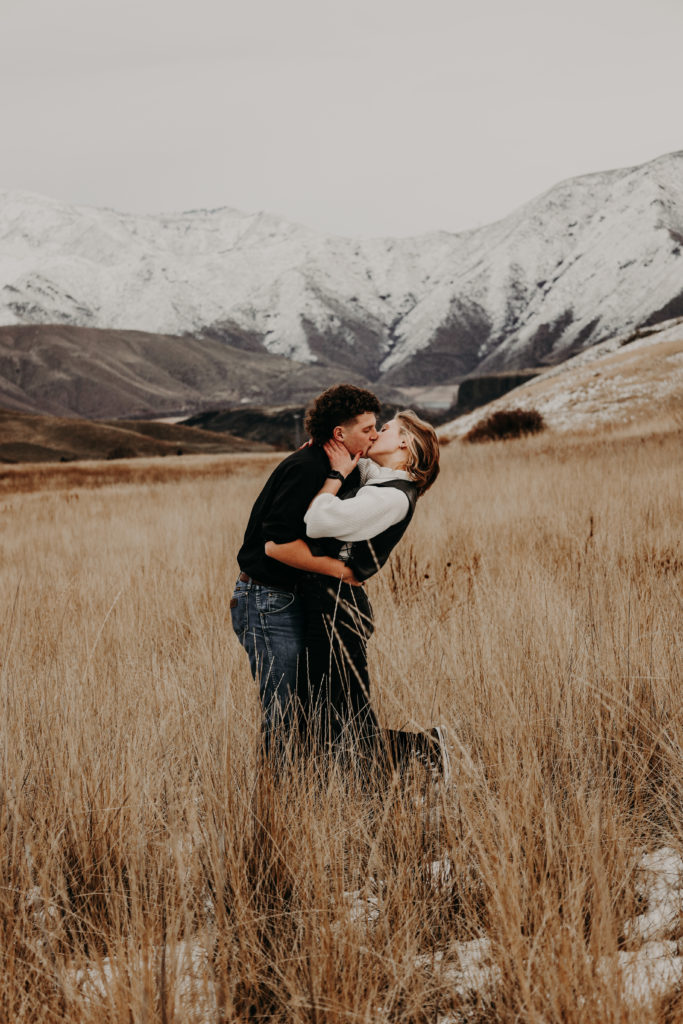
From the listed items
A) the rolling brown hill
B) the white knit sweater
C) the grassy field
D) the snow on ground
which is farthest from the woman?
the rolling brown hill

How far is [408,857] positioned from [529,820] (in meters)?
0.34

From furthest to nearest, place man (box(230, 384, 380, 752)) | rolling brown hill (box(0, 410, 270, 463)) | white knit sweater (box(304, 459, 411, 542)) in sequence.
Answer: rolling brown hill (box(0, 410, 270, 463)) < man (box(230, 384, 380, 752)) < white knit sweater (box(304, 459, 411, 542))

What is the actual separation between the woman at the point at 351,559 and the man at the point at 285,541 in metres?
0.05

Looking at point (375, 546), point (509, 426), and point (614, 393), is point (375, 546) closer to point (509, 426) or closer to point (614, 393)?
point (509, 426)

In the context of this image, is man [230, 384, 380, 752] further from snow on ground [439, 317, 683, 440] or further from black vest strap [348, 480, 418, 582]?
snow on ground [439, 317, 683, 440]

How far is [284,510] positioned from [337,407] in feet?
1.43

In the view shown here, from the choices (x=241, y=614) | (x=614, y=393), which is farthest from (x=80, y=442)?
(x=241, y=614)

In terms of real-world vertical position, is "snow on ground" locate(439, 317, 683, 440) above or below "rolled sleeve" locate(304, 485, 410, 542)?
above

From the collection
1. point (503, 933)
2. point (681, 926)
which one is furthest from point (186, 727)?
point (681, 926)

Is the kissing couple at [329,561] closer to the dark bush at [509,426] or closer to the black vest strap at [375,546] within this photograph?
the black vest strap at [375,546]

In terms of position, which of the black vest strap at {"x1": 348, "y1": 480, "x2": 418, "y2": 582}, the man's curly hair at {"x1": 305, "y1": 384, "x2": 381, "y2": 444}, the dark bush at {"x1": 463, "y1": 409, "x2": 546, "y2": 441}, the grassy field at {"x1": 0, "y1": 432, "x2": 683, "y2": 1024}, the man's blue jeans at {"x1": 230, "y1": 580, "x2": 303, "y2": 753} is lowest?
the grassy field at {"x1": 0, "y1": 432, "x2": 683, "y2": 1024}

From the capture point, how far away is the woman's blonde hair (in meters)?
3.00

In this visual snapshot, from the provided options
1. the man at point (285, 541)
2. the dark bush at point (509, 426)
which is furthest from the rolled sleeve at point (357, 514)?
the dark bush at point (509, 426)

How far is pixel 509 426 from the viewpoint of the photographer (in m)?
26.7
